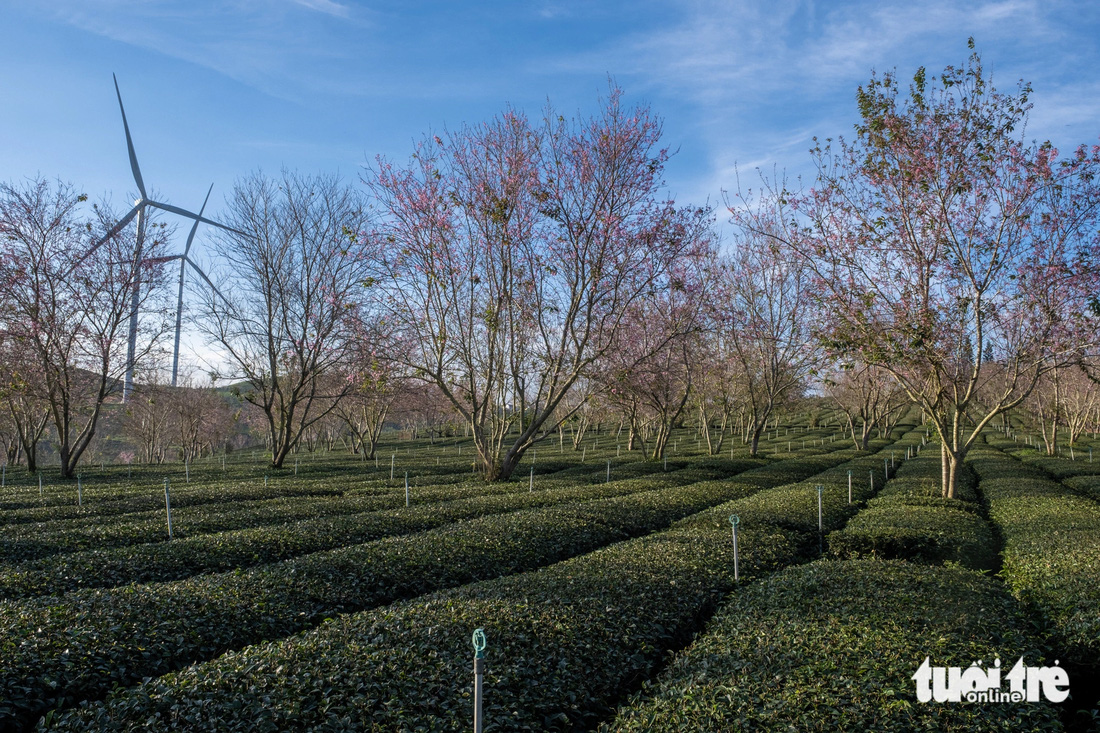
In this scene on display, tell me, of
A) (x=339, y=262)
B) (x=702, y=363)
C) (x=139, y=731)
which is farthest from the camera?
(x=702, y=363)

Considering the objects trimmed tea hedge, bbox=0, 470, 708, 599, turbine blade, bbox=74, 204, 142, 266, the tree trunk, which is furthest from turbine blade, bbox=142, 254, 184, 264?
the tree trunk

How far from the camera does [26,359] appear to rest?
28812 millimetres

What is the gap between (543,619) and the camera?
7789 mm

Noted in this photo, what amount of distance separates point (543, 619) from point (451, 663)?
156 cm

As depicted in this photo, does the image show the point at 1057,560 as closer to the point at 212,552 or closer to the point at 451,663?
the point at 451,663

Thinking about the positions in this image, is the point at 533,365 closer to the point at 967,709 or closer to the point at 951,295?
the point at 951,295

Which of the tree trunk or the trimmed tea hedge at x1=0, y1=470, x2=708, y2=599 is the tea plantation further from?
the tree trunk

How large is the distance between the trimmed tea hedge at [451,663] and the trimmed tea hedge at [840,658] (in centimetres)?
51

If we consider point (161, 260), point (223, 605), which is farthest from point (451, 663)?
point (161, 260)

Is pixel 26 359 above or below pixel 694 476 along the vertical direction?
above

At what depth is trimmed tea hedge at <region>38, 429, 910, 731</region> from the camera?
18.6 feet

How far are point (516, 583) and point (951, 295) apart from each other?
57.1ft

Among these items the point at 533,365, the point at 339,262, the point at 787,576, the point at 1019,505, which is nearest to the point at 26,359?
the point at 339,262

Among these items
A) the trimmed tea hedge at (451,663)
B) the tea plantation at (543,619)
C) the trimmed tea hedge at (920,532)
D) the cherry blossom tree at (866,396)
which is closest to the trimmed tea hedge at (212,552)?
the tea plantation at (543,619)
